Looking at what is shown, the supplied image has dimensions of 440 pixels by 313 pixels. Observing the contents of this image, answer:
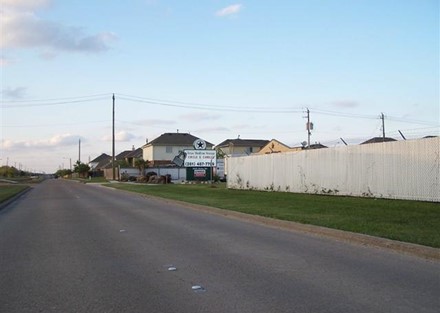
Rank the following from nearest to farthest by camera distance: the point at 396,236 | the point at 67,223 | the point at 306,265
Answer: the point at 306,265
the point at 396,236
the point at 67,223

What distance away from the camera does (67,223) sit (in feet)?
57.2

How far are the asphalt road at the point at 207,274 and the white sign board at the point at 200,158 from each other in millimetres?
36661

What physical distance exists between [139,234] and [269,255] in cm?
478

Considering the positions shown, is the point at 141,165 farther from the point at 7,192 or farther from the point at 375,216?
the point at 375,216

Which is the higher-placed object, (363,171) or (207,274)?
(363,171)

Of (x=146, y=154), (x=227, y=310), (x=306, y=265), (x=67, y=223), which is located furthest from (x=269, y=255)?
(x=146, y=154)

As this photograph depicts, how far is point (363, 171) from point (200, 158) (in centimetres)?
2857

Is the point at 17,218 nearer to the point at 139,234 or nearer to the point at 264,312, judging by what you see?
the point at 139,234

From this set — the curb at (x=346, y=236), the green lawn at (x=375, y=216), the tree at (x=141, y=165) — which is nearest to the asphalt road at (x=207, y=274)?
the curb at (x=346, y=236)

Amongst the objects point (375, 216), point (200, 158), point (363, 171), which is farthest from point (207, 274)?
point (200, 158)

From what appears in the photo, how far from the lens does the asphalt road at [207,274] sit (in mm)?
6695

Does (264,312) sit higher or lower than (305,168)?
lower

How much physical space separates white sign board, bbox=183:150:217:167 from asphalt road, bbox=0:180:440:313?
36661 mm

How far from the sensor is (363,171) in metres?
24.2
